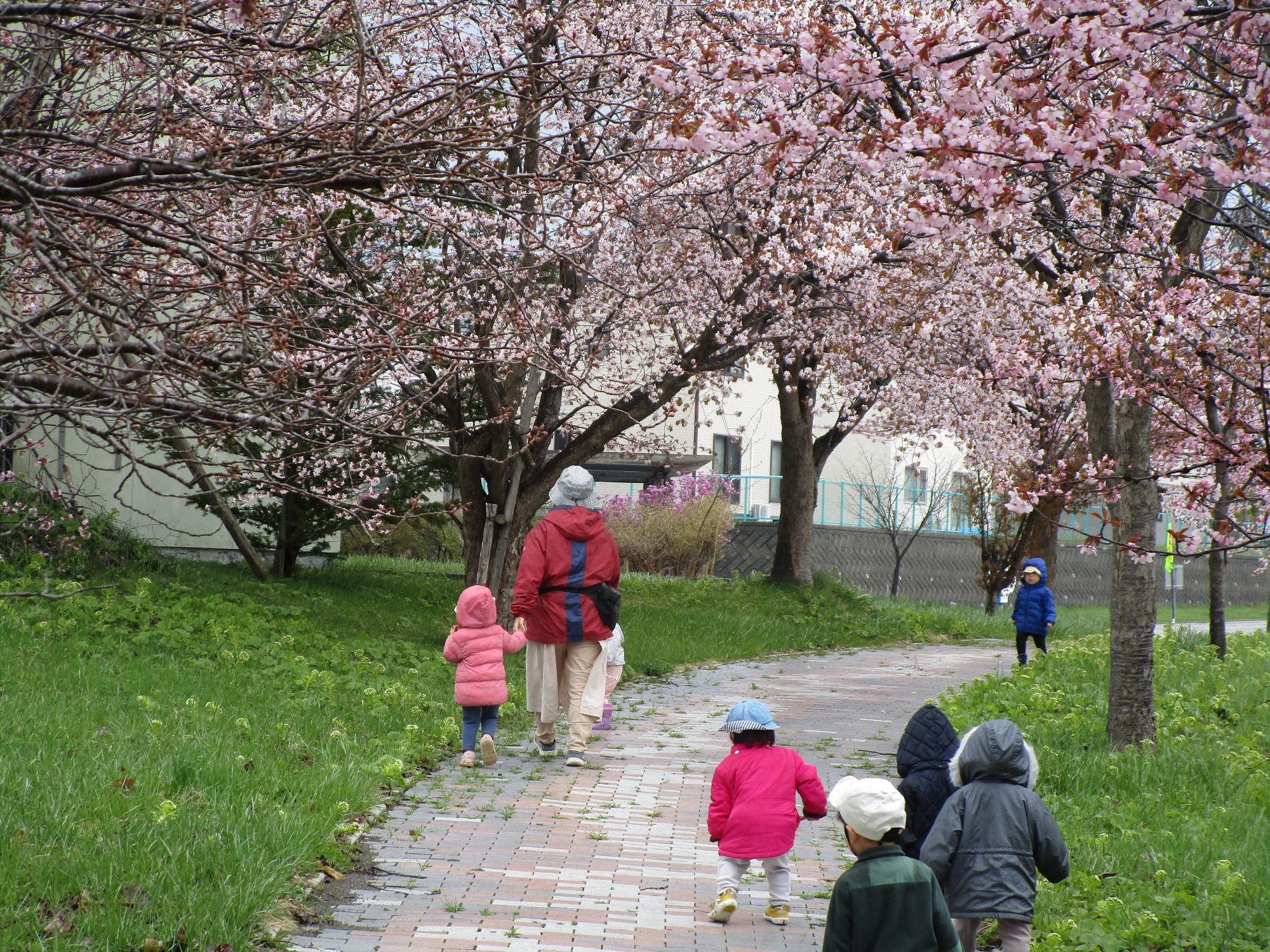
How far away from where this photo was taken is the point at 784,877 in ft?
16.3

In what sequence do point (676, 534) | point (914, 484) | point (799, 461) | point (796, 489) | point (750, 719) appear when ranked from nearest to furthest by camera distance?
point (750, 719)
point (799, 461)
point (796, 489)
point (676, 534)
point (914, 484)

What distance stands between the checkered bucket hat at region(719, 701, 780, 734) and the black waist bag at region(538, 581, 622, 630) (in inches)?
109

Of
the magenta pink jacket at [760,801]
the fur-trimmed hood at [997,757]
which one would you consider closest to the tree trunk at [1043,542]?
the magenta pink jacket at [760,801]

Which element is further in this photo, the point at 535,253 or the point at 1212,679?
the point at 535,253

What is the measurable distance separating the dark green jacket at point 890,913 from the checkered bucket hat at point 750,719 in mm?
1821

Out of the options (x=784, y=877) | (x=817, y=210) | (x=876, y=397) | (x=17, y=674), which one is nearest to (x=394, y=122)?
(x=784, y=877)

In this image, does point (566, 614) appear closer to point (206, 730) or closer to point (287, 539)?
point (206, 730)

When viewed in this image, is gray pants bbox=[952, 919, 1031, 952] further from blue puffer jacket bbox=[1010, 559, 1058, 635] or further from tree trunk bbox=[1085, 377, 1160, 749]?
blue puffer jacket bbox=[1010, 559, 1058, 635]

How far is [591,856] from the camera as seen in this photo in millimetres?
5582

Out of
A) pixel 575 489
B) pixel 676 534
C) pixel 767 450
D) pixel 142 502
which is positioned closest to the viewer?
pixel 575 489

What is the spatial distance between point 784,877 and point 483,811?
2022 millimetres

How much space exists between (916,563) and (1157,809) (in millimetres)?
25286

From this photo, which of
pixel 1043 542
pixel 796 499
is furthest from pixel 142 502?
pixel 1043 542

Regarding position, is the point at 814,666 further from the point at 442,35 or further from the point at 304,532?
the point at 442,35
